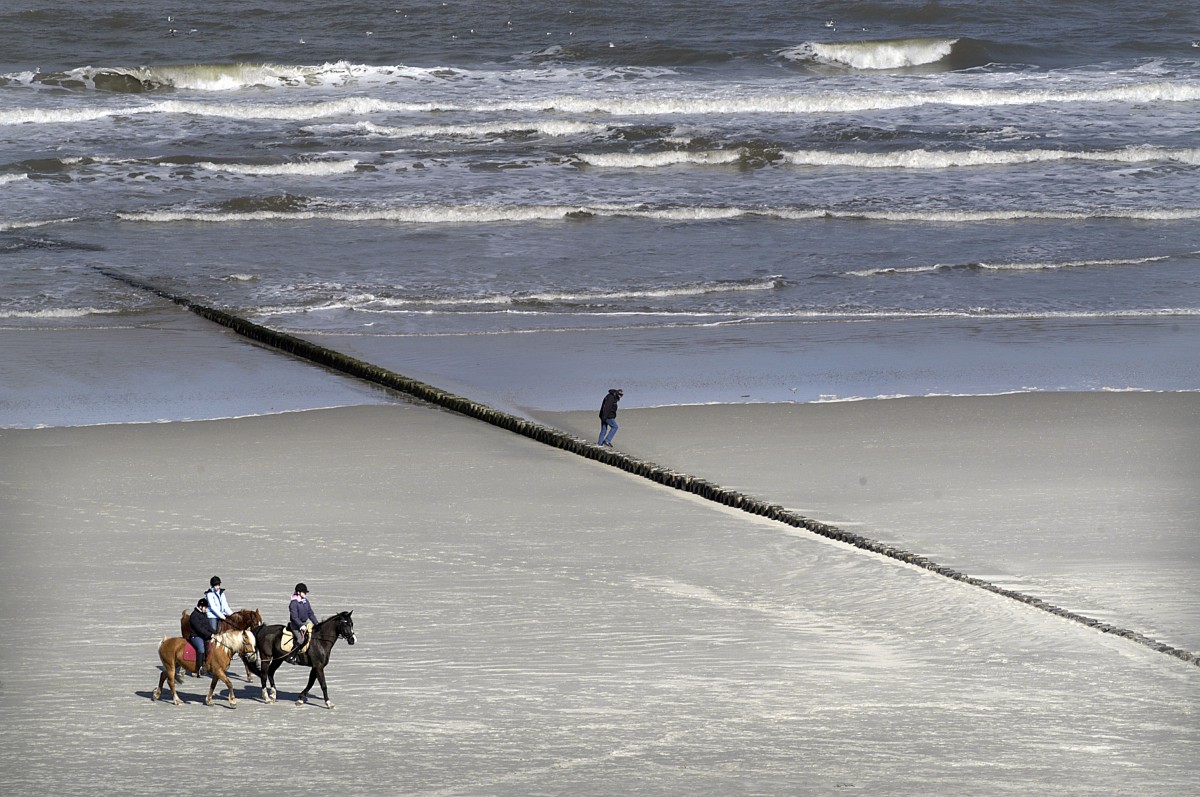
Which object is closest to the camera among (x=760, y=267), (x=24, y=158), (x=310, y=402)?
(x=310, y=402)

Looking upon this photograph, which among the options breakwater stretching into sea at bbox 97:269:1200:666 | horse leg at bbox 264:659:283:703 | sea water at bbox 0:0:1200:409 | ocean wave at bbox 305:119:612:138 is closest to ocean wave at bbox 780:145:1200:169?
sea water at bbox 0:0:1200:409

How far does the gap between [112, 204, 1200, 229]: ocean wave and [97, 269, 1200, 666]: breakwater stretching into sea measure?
529 centimetres

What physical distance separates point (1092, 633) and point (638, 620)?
9.86 ft

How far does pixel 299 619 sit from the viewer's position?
901 centimetres

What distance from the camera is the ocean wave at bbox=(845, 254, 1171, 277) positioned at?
22125 mm

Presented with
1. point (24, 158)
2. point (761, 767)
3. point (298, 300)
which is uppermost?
point (24, 158)

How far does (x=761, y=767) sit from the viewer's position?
842 cm

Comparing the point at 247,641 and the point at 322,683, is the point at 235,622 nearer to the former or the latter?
the point at 247,641

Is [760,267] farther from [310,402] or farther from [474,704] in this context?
[474,704]

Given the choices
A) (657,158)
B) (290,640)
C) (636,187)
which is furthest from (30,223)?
(290,640)

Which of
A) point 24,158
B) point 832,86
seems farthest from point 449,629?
point 832,86

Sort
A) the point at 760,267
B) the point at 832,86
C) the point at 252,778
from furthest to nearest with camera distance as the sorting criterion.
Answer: the point at 832,86, the point at 760,267, the point at 252,778

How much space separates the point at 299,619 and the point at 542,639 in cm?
171

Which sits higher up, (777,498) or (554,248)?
(554,248)
